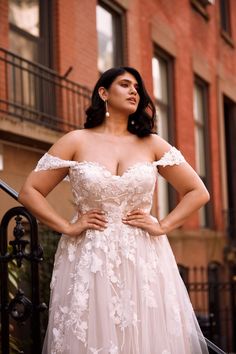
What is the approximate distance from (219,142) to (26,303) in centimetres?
1177

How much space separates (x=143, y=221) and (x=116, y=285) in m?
0.38

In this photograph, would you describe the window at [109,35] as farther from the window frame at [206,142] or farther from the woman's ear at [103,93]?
the woman's ear at [103,93]

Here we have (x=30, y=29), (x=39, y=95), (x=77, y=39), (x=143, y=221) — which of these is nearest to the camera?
(x=143, y=221)

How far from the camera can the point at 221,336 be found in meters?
13.3

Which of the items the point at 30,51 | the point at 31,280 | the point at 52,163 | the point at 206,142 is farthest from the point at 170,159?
the point at 206,142

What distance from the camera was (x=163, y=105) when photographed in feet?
43.6

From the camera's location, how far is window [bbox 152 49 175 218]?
12898 millimetres

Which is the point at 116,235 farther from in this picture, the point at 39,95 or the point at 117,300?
the point at 39,95

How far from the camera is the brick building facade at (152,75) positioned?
8.05 metres

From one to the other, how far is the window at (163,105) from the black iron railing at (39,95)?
11.9ft

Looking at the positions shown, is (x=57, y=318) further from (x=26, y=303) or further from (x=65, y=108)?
(x=65, y=108)

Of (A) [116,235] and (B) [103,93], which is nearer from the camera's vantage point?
(A) [116,235]

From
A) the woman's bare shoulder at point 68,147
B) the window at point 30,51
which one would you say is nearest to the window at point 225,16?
the window at point 30,51

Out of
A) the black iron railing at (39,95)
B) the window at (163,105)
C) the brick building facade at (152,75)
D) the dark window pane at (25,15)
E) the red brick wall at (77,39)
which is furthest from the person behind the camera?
the window at (163,105)
